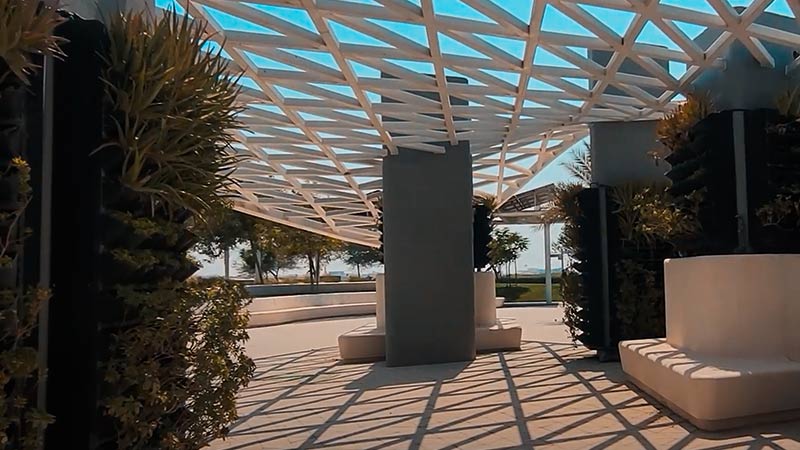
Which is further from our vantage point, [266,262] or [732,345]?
[266,262]

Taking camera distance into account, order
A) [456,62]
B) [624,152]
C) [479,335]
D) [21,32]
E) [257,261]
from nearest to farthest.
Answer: [21,32] → [456,62] → [624,152] → [479,335] → [257,261]

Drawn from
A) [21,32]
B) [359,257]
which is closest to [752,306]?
[21,32]

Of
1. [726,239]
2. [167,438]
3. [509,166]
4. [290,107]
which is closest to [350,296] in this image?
[509,166]

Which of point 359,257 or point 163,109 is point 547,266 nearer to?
point 359,257

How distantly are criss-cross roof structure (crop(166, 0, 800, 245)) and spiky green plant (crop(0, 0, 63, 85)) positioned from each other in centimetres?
409

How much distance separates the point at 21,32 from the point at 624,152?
11.5 m

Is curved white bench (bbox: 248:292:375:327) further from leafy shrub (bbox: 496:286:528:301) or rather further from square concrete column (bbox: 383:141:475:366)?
square concrete column (bbox: 383:141:475:366)

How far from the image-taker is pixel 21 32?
2.41 m

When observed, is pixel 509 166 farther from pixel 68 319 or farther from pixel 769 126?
pixel 68 319

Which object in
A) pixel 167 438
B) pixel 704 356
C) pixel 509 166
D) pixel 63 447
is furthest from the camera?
pixel 509 166

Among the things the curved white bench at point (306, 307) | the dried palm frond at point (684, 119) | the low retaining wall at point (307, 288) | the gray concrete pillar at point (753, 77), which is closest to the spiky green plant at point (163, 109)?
the dried palm frond at point (684, 119)

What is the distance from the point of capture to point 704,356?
7.04 meters

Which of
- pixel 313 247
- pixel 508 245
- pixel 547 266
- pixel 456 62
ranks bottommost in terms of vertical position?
pixel 547 266

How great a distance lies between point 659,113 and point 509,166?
7037 millimetres
